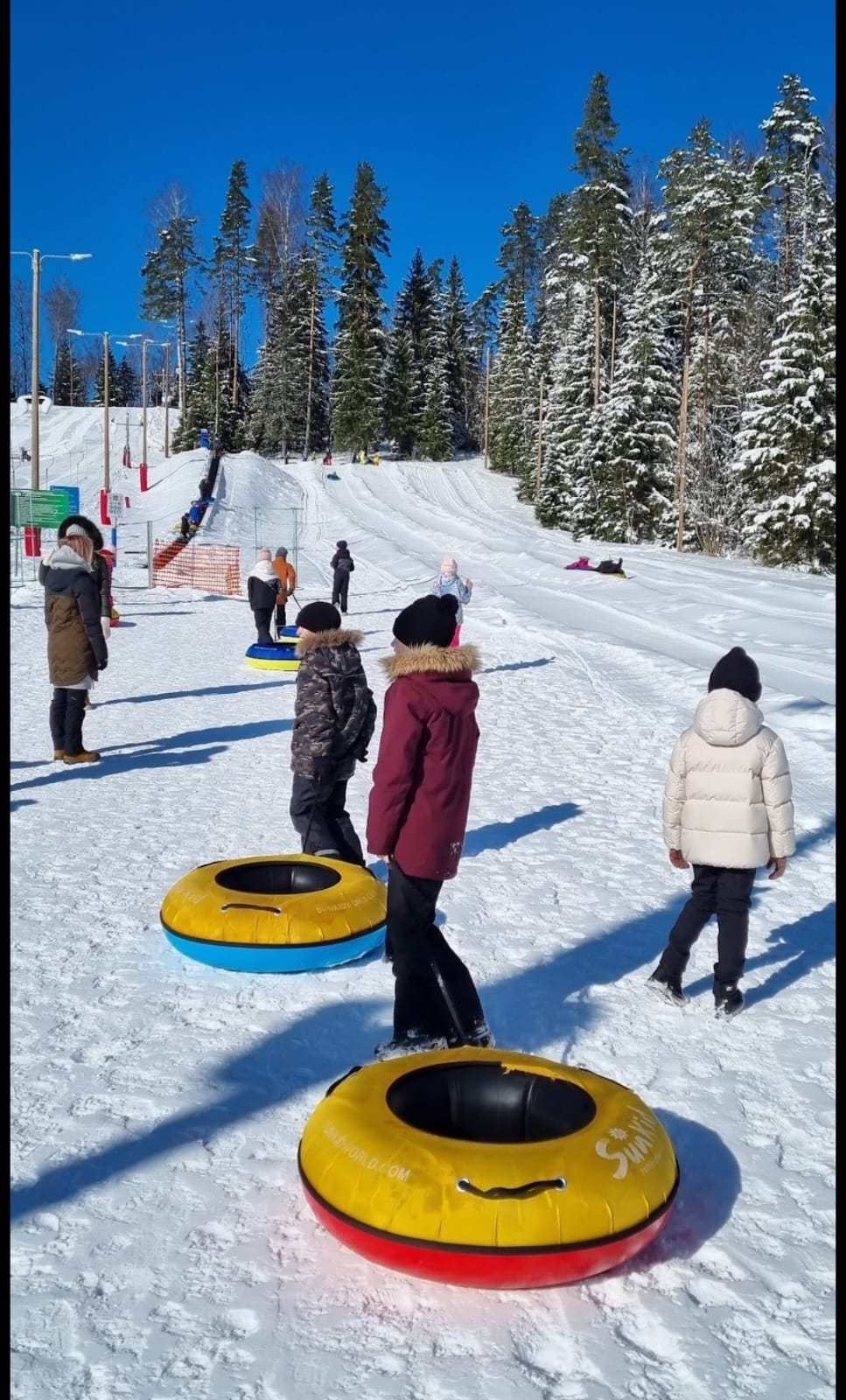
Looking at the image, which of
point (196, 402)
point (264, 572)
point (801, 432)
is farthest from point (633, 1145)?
point (196, 402)

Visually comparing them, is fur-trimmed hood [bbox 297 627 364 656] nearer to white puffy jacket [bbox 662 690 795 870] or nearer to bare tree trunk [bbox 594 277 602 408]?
white puffy jacket [bbox 662 690 795 870]

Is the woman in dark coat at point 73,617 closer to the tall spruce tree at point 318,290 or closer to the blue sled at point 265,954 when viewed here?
the blue sled at point 265,954

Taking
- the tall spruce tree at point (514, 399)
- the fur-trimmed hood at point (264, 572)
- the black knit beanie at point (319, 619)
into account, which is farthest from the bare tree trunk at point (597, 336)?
the black knit beanie at point (319, 619)

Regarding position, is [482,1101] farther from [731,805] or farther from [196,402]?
[196,402]

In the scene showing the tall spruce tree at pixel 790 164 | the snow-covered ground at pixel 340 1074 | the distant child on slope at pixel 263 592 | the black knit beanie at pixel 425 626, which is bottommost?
the snow-covered ground at pixel 340 1074

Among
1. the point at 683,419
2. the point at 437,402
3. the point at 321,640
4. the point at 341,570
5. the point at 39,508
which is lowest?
the point at 321,640

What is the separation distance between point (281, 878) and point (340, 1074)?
1.63m

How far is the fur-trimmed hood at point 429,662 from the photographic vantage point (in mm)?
3836

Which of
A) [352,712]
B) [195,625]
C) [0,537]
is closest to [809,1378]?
[0,537]

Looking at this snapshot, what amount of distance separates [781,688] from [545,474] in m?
35.7

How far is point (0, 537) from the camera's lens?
8.73 feet

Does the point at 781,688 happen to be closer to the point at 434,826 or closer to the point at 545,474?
the point at 434,826

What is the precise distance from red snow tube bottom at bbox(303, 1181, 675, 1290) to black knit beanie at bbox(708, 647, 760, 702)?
7.39 feet

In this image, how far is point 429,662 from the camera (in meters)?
3.84
